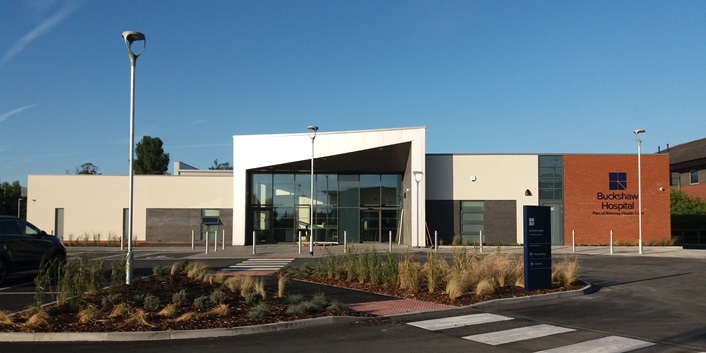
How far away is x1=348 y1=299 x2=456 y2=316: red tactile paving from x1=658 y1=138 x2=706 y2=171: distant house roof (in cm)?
4303

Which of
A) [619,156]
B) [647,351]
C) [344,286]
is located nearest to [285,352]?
[647,351]

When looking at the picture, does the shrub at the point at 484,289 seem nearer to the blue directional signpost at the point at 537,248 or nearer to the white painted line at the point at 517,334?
the blue directional signpost at the point at 537,248

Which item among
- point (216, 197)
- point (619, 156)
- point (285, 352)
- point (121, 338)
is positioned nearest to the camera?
Result: point (285, 352)

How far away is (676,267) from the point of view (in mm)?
21406

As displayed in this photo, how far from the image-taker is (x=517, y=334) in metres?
9.48

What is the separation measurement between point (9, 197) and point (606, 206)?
52700mm

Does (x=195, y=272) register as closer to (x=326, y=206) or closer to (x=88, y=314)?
(x=88, y=314)

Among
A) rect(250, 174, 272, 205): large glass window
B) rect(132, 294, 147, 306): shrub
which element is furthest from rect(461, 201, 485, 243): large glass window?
rect(132, 294, 147, 306): shrub

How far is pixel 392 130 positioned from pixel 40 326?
24811 mm

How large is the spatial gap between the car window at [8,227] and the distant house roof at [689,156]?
156 feet

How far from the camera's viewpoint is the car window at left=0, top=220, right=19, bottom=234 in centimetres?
1560

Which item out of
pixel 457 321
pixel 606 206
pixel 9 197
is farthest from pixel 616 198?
pixel 9 197

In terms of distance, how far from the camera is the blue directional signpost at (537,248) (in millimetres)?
13953

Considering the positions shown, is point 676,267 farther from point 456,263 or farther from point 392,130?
point 392,130
